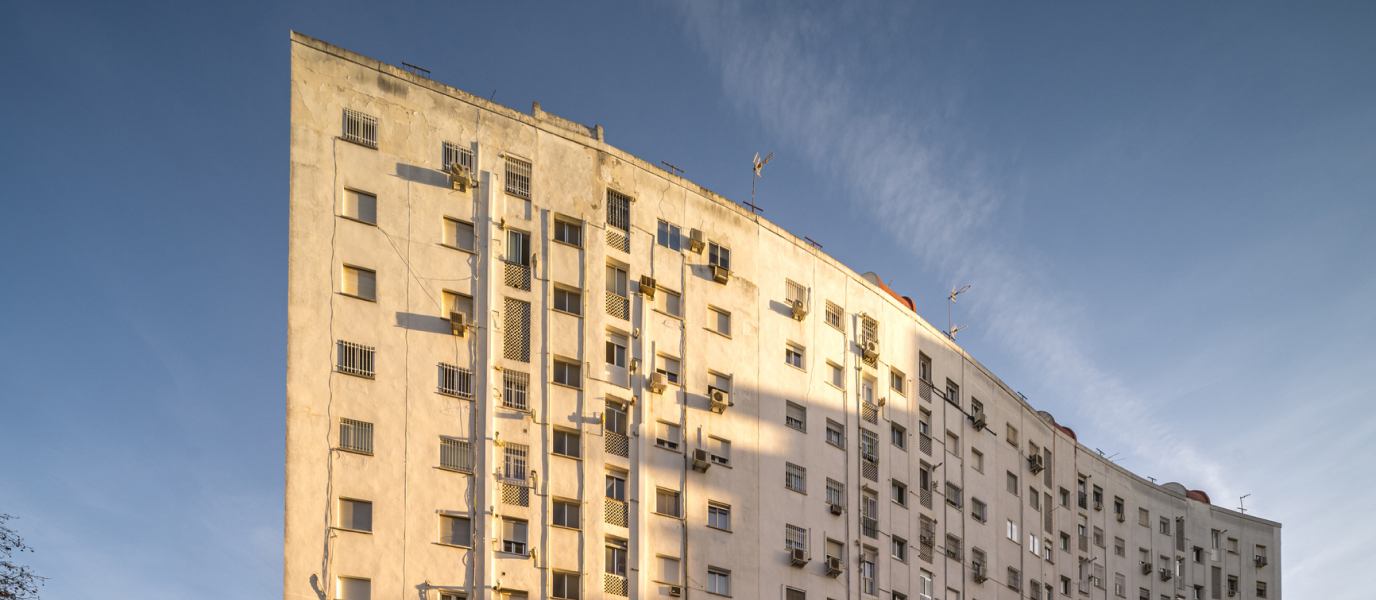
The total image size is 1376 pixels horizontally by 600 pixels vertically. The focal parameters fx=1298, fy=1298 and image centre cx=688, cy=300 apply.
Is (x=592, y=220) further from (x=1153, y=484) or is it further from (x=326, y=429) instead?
(x=1153, y=484)

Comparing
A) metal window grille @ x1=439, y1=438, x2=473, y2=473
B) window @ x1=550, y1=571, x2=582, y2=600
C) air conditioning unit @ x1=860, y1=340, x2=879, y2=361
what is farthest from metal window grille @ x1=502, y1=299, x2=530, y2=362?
air conditioning unit @ x1=860, y1=340, x2=879, y2=361

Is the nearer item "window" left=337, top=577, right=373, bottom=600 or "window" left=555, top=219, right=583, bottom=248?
"window" left=337, top=577, right=373, bottom=600

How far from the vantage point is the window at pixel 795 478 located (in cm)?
5260

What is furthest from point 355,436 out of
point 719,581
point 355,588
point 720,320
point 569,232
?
point 720,320

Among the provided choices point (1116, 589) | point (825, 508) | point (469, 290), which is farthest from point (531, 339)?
point (1116, 589)

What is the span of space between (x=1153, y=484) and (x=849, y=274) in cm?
3531

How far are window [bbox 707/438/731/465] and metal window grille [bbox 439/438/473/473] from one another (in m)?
10.6

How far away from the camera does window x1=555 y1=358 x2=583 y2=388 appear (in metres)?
46.5

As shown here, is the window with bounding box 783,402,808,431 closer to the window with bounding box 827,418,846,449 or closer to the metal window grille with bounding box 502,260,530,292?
the window with bounding box 827,418,846,449

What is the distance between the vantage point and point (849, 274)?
59156 millimetres

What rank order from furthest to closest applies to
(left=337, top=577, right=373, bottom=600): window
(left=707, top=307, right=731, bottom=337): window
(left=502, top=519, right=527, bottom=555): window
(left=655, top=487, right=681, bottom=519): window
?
1. (left=707, top=307, right=731, bottom=337): window
2. (left=655, top=487, right=681, bottom=519): window
3. (left=502, top=519, right=527, bottom=555): window
4. (left=337, top=577, right=373, bottom=600): window

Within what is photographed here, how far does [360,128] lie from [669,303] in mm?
13607

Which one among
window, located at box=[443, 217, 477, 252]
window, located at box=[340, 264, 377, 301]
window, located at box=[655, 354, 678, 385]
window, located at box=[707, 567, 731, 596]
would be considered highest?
window, located at box=[443, 217, 477, 252]

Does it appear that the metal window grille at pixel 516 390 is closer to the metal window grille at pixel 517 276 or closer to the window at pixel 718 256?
the metal window grille at pixel 517 276
